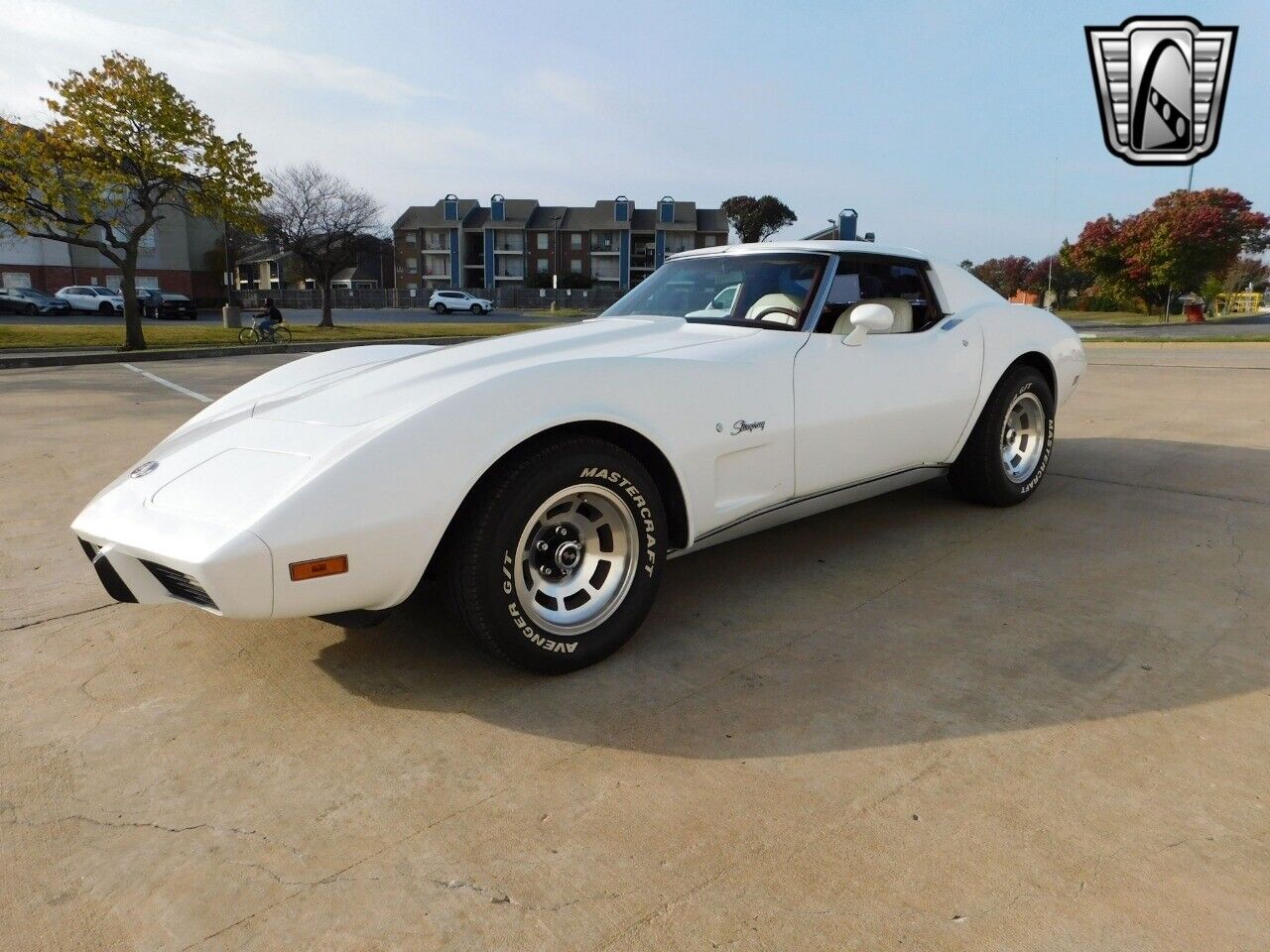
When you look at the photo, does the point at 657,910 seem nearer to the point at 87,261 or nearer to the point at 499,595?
the point at 499,595

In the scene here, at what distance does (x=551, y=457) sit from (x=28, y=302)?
1723 inches

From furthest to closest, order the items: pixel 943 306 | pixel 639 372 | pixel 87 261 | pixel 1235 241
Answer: pixel 87 261 → pixel 1235 241 → pixel 943 306 → pixel 639 372

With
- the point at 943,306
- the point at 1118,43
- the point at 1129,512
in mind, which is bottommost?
the point at 1129,512

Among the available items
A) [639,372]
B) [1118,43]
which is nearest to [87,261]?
[1118,43]

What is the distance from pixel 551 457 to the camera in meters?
2.44

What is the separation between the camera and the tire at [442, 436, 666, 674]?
2361 mm

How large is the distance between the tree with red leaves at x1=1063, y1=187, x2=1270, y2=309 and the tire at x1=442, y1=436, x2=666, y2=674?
44430 mm

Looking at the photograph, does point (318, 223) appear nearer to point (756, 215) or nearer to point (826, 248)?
point (826, 248)

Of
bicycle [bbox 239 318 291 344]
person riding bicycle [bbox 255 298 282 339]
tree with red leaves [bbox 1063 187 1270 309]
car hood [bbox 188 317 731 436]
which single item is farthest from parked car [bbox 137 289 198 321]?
tree with red leaves [bbox 1063 187 1270 309]

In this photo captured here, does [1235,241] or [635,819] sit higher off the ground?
[1235,241]

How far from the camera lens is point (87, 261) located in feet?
174

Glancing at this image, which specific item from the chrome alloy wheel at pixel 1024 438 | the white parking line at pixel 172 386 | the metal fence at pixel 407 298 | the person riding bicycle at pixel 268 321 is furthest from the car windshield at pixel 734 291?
the metal fence at pixel 407 298

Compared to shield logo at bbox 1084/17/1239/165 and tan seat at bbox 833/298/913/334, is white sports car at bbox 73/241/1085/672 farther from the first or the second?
shield logo at bbox 1084/17/1239/165

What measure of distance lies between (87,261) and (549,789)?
63008 mm
